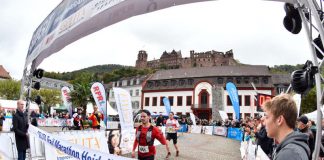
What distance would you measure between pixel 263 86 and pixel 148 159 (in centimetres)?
5450

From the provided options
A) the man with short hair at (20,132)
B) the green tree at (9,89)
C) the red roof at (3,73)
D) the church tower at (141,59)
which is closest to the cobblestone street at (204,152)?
the man with short hair at (20,132)

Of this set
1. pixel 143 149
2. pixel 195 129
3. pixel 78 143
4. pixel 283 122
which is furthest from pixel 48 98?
pixel 283 122

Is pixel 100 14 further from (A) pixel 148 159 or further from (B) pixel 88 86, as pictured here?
(B) pixel 88 86

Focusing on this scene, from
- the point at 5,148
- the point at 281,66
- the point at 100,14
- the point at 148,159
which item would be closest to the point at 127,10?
the point at 100,14

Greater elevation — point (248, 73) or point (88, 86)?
point (248, 73)

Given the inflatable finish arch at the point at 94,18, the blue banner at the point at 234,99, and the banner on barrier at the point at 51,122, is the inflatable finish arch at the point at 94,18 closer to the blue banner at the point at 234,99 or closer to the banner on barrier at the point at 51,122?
the blue banner at the point at 234,99

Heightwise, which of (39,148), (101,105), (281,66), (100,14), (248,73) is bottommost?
(39,148)

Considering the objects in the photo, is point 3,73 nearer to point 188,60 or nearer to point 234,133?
point 234,133

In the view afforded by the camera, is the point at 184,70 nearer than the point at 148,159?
No

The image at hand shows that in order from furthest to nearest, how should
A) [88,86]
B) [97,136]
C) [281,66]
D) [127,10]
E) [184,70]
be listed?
[281,66] < [184,70] < [88,86] < [97,136] < [127,10]

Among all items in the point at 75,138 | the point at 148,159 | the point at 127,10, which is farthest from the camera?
the point at 75,138

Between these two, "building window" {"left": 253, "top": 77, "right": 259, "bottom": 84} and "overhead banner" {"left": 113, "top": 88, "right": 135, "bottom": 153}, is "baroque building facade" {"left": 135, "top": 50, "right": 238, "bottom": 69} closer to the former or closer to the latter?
"building window" {"left": 253, "top": 77, "right": 259, "bottom": 84}

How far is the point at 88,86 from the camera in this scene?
49.7 meters

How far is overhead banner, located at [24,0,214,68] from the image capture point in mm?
5180
